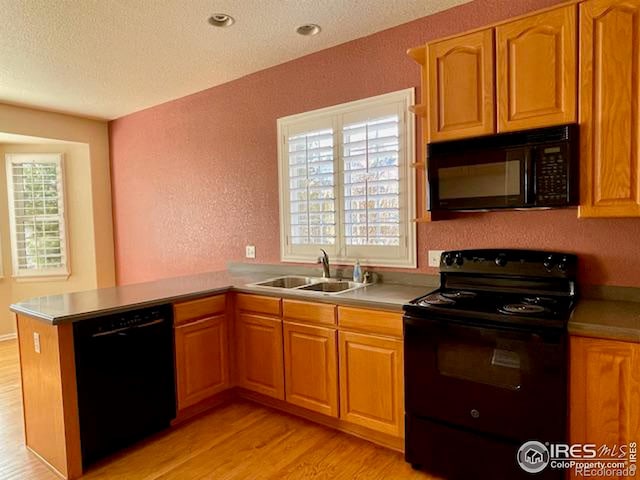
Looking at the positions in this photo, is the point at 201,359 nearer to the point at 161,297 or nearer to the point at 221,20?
the point at 161,297

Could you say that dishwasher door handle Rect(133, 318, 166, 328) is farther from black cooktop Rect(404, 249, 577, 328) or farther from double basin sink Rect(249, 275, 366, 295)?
black cooktop Rect(404, 249, 577, 328)

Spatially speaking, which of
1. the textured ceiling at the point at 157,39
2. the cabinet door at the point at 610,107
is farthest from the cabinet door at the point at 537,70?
the textured ceiling at the point at 157,39

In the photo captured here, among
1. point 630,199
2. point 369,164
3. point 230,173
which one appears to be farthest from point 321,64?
point 630,199

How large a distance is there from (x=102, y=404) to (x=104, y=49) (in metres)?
2.39

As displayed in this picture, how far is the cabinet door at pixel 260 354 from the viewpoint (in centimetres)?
270

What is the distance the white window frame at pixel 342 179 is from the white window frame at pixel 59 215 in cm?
312

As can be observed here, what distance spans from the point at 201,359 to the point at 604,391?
2251mm

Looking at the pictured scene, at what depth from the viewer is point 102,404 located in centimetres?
224

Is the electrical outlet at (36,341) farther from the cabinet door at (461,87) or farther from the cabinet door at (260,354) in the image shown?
the cabinet door at (461,87)

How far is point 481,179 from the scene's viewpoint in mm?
2131

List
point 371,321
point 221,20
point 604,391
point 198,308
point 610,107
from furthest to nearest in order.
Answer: point 198,308
point 221,20
point 371,321
point 610,107
point 604,391

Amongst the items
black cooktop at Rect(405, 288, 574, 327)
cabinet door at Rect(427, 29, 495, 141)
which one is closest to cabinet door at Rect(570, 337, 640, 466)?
black cooktop at Rect(405, 288, 574, 327)

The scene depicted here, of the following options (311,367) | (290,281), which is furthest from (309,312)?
(290,281)

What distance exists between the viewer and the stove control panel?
212 cm
